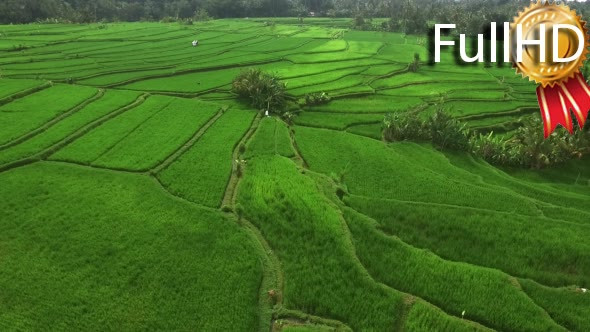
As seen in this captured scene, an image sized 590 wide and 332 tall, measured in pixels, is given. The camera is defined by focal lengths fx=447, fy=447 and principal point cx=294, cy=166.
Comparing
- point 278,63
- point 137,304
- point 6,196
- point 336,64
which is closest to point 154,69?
point 278,63

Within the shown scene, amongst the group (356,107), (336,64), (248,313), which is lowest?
(248,313)

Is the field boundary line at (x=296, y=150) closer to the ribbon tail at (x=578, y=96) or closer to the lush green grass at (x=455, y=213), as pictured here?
the lush green grass at (x=455, y=213)

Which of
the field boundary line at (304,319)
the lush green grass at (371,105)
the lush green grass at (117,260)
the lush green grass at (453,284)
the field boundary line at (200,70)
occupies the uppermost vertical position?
the field boundary line at (200,70)

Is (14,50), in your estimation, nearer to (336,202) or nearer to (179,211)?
(179,211)

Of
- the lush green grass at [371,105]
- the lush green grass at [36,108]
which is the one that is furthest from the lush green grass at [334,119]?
the lush green grass at [36,108]

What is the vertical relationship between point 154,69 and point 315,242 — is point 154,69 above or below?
above
